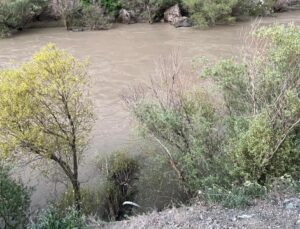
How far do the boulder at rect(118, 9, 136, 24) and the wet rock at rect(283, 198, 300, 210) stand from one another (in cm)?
2829

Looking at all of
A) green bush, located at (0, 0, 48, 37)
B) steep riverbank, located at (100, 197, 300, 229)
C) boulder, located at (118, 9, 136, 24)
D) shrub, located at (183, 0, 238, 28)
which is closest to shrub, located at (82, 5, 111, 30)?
boulder, located at (118, 9, 136, 24)

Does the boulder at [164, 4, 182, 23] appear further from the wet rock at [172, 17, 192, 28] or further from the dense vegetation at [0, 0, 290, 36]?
the wet rock at [172, 17, 192, 28]

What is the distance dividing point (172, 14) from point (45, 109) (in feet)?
79.6

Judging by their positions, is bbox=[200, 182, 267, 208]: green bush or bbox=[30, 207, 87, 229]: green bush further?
bbox=[30, 207, 87, 229]: green bush

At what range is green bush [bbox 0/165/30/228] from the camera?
961cm

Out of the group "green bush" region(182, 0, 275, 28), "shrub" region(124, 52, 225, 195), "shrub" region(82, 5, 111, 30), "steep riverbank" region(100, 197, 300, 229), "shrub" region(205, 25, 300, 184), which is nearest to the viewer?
"steep riverbank" region(100, 197, 300, 229)

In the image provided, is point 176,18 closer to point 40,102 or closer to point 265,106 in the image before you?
point 40,102

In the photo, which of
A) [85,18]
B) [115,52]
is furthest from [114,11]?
[115,52]

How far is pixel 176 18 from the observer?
32844mm

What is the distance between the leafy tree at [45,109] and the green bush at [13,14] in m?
21.2

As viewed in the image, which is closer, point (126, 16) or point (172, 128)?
point (172, 128)

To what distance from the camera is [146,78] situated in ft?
68.2

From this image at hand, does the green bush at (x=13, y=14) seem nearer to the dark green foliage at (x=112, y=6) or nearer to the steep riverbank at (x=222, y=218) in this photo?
the dark green foliage at (x=112, y=6)

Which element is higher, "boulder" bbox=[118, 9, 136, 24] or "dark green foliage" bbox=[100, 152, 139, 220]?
"boulder" bbox=[118, 9, 136, 24]
